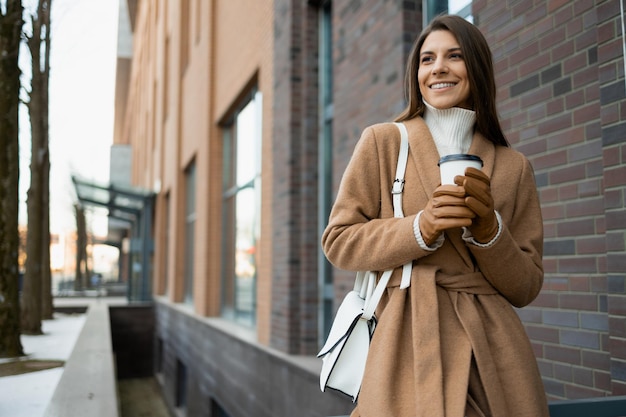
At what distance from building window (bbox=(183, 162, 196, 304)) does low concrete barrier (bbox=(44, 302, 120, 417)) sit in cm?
883

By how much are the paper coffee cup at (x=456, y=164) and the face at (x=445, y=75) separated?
332 mm

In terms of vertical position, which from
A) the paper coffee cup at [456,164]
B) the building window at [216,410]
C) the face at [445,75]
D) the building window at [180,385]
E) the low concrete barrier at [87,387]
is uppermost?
the face at [445,75]

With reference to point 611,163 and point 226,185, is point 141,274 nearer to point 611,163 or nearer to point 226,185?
point 226,185

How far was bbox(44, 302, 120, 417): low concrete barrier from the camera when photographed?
156 inches

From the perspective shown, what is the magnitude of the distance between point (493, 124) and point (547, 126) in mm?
1686

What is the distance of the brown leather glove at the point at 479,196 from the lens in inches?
58.0

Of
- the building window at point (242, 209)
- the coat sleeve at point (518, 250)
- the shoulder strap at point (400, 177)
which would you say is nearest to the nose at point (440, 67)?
the shoulder strap at point (400, 177)

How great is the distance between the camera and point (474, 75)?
1798mm

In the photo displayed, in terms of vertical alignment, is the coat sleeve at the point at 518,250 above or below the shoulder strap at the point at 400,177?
below

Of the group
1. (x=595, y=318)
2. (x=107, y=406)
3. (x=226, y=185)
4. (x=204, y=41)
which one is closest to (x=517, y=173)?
(x=595, y=318)

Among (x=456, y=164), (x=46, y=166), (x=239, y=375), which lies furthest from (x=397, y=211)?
(x=46, y=166)

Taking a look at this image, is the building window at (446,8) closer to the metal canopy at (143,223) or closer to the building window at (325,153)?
the building window at (325,153)

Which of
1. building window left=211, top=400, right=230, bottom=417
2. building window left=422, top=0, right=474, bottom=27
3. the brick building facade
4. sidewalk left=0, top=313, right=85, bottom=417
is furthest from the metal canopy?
building window left=422, top=0, right=474, bottom=27

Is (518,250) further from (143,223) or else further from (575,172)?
(143,223)
